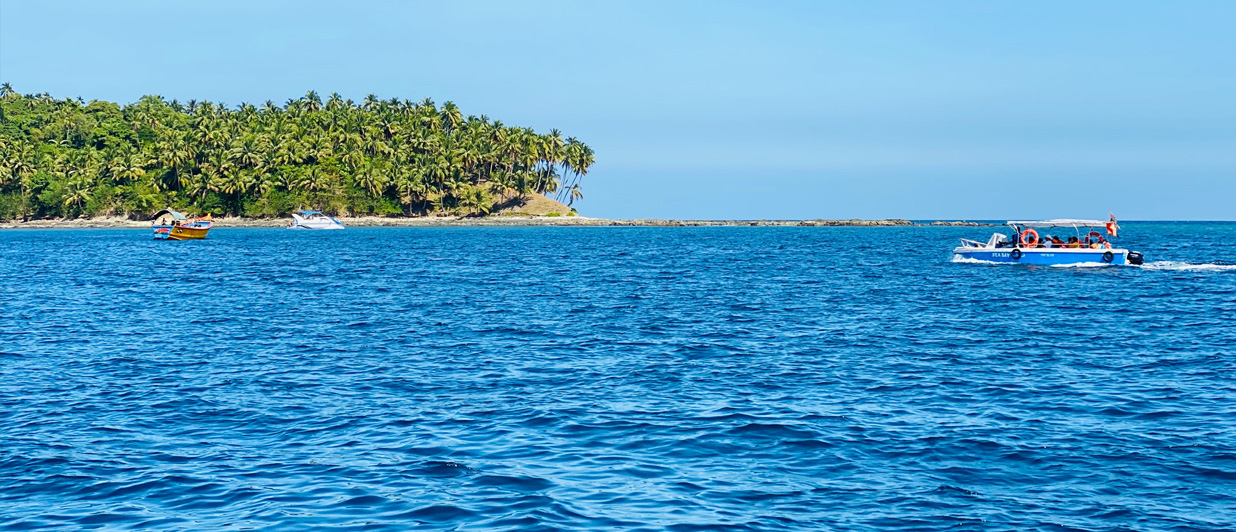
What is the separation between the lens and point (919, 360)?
82.7 feet

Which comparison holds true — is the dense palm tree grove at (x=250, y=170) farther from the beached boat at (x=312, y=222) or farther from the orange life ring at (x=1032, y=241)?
the orange life ring at (x=1032, y=241)

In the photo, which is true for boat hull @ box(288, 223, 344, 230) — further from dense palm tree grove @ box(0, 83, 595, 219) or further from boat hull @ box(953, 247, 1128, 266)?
boat hull @ box(953, 247, 1128, 266)

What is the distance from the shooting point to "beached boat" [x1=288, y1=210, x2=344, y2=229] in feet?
541

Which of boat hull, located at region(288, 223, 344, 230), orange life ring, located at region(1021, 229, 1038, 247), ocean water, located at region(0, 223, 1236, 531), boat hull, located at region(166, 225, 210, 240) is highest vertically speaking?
orange life ring, located at region(1021, 229, 1038, 247)

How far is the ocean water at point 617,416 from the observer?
41.7 feet

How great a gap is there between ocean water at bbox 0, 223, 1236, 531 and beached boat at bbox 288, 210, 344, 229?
127412mm

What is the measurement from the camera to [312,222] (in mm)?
165000

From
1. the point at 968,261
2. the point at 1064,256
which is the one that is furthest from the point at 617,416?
the point at 968,261

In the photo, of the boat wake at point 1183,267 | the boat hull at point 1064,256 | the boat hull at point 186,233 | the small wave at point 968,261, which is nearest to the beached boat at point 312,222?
the boat hull at point 186,233

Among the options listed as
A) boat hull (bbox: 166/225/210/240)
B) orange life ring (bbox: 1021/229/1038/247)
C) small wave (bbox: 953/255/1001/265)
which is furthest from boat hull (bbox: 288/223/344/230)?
orange life ring (bbox: 1021/229/1038/247)

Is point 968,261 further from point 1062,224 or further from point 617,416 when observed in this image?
point 617,416

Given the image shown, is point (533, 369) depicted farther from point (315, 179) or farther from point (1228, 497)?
point (315, 179)

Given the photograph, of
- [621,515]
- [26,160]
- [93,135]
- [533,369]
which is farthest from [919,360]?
[93,135]

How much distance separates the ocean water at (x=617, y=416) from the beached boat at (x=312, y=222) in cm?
12741
